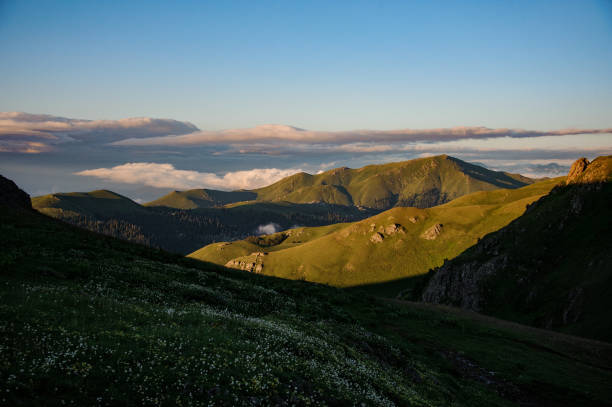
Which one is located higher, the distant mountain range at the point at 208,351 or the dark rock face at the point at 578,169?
the dark rock face at the point at 578,169

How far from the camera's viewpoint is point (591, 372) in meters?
36.9

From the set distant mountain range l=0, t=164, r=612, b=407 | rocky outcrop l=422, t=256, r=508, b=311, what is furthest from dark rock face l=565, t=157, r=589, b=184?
distant mountain range l=0, t=164, r=612, b=407

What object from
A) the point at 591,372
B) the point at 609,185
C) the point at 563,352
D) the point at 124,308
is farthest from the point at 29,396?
the point at 609,185

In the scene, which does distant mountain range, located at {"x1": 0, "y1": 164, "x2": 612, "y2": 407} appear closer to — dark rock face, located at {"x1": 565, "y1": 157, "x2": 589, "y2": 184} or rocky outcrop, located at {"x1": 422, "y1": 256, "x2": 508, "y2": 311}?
rocky outcrop, located at {"x1": 422, "y1": 256, "x2": 508, "y2": 311}

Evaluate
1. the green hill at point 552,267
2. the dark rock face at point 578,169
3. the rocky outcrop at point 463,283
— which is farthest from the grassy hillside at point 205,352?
the dark rock face at point 578,169

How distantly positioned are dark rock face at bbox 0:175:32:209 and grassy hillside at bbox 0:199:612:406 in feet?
56.3

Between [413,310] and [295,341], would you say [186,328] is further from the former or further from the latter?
[413,310]

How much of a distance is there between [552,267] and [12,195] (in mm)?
142099

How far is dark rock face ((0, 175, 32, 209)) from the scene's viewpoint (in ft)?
190

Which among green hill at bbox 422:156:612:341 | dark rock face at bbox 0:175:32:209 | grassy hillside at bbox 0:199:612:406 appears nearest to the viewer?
grassy hillside at bbox 0:199:612:406

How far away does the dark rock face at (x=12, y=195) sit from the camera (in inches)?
2276

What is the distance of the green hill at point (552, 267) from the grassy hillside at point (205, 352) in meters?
45.1

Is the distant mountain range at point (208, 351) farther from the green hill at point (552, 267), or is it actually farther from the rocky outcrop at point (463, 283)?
the rocky outcrop at point (463, 283)

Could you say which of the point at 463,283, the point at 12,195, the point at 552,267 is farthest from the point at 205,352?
the point at 463,283
